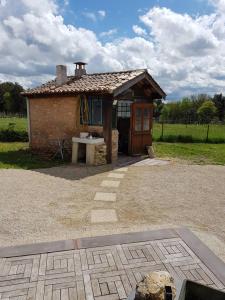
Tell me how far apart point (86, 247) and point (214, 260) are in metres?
1.73

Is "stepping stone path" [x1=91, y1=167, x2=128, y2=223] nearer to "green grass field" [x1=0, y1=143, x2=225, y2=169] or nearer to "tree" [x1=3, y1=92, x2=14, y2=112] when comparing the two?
"green grass field" [x1=0, y1=143, x2=225, y2=169]

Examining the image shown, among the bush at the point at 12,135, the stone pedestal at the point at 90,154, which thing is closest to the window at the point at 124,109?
the stone pedestal at the point at 90,154

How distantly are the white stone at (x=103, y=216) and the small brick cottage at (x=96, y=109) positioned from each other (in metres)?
4.61

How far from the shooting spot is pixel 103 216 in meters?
4.92

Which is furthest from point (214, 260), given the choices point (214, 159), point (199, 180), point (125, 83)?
point (214, 159)

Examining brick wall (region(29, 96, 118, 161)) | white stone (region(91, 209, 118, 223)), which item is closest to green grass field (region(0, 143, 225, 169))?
brick wall (region(29, 96, 118, 161))

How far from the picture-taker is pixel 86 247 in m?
3.72

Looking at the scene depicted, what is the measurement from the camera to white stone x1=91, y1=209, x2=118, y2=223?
15.5ft

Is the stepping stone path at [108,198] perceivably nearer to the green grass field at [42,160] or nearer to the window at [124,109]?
the green grass field at [42,160]

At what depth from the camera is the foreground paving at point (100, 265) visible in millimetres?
2895

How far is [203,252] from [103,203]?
2.46m

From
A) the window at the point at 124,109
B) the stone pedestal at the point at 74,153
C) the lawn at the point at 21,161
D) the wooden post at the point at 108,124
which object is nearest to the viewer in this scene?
the lawn at the point at 21,161

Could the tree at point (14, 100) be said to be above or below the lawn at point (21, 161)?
above

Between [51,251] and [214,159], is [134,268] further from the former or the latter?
[214,159]
